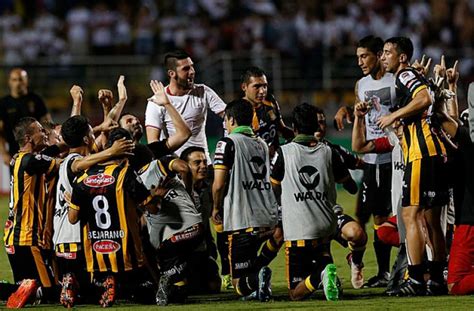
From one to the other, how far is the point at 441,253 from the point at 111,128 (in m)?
3.24

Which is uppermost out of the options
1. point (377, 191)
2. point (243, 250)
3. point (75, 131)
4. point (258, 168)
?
point (75, 131)

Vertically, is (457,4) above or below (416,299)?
above

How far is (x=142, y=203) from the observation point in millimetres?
10039

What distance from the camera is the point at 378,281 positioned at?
1160cm

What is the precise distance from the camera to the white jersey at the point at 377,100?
12.3 m

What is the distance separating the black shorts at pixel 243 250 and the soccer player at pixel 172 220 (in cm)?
40

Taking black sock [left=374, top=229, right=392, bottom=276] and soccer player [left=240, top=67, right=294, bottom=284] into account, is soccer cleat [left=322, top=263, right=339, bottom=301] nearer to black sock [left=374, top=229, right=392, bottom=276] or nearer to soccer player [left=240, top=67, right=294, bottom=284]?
black sock [left=374, top=229, right=392, bottom=276]

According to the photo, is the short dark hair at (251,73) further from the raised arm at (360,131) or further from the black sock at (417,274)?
the black sock at (417,274)

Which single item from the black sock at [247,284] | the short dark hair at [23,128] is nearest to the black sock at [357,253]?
the black sock at [247,284]

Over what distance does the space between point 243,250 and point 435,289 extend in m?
1.73

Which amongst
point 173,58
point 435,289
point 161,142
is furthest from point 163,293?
point 173,58

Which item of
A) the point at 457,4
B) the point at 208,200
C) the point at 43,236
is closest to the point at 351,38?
the point at 457,4

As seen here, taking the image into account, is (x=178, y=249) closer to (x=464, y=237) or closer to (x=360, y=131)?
(x=360, y=131)

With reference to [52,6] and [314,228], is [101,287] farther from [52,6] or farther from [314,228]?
[52,6]
